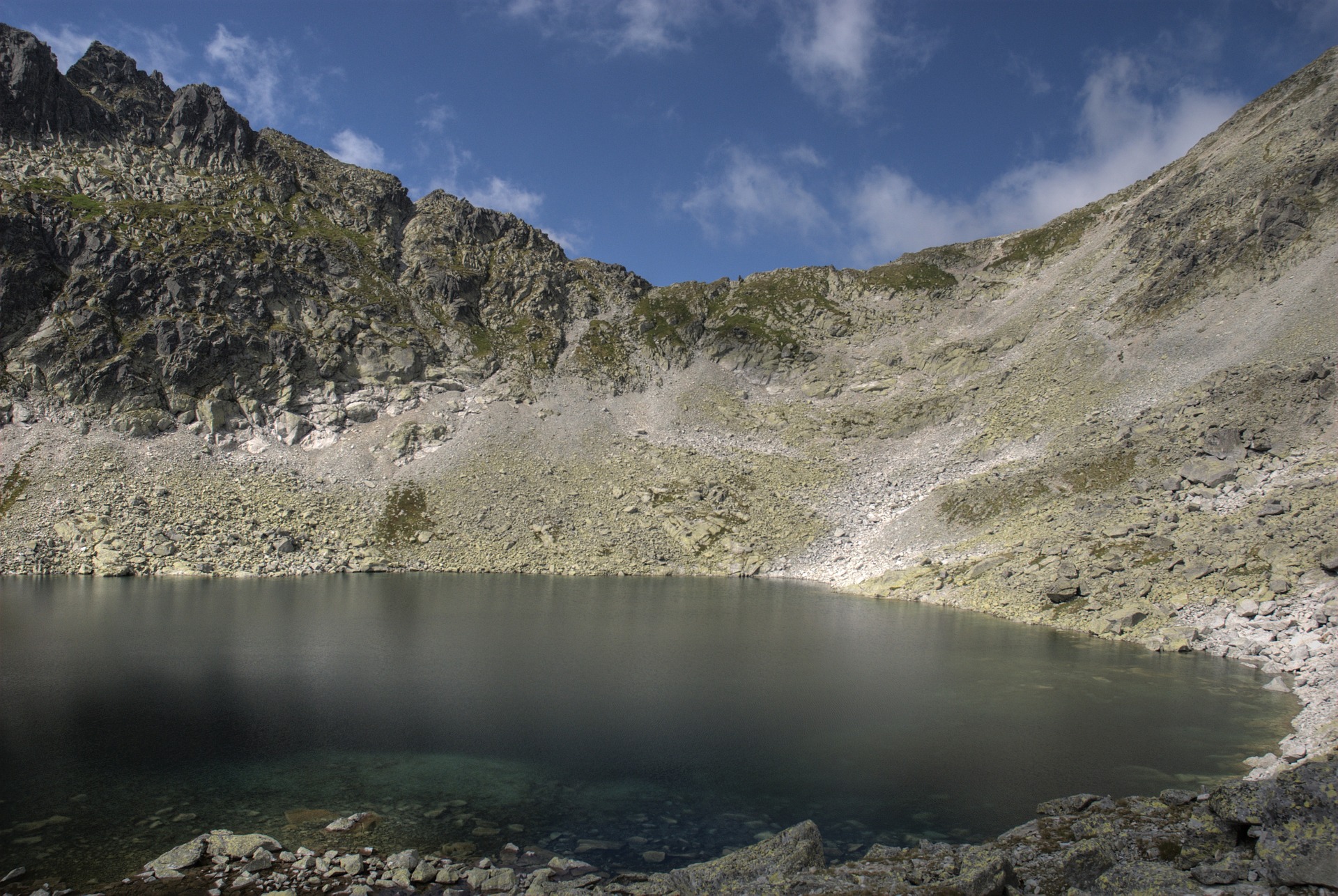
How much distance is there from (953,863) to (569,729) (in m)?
12.1

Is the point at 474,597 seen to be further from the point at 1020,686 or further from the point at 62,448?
the point at 62,448

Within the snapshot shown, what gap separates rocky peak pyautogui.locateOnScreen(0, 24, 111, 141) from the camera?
84500 millimetres

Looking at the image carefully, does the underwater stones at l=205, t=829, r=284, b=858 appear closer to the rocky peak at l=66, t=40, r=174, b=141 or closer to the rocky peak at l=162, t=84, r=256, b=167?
the rocky peak at l=162, t=84, r=256, b=167

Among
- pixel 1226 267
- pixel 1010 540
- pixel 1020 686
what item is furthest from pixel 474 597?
pixel 1226 267

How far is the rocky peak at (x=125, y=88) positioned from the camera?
9331cm

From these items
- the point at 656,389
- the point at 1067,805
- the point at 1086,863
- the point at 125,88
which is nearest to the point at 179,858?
the point at 1086,863

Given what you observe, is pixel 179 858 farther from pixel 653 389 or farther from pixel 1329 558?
pixel 653 389

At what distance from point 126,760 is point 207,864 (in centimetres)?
677

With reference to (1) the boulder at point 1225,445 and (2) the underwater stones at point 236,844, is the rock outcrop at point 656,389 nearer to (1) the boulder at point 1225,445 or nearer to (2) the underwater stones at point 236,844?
(1) the boulder at point 1225,445

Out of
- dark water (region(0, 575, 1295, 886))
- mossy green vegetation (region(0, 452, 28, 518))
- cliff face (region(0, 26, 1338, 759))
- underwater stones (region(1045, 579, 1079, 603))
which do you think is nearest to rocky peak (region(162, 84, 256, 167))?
cliff face (region(0, 26, 1338, 759))

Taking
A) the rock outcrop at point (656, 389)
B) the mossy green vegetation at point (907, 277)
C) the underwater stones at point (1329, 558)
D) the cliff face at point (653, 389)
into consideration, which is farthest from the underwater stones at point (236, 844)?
the mossy green vegetation at point (907, 277)

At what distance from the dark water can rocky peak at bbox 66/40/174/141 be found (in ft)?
272

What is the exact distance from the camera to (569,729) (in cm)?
2075

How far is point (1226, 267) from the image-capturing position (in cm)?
6862
